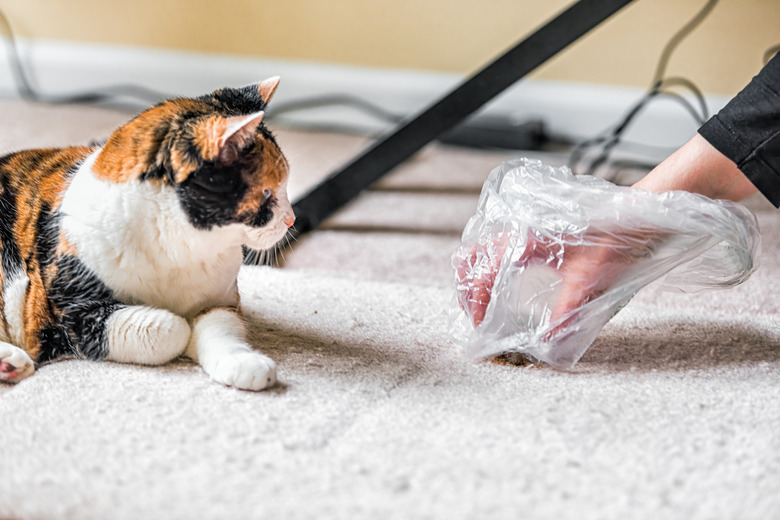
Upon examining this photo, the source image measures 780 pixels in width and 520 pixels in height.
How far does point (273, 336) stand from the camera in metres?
0.90

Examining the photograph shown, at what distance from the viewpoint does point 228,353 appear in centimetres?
77

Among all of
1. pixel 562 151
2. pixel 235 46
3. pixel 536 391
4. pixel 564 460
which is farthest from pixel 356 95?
pixel 564 460

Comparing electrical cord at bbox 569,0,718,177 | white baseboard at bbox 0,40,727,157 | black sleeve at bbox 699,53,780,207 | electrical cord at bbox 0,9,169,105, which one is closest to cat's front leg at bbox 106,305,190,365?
black sleeve at bbox 699,53,780,207

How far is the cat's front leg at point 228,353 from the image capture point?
0.74 meters

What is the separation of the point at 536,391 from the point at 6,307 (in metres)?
0.57

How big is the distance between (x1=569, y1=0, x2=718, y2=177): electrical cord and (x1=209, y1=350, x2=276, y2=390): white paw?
115 centimetres

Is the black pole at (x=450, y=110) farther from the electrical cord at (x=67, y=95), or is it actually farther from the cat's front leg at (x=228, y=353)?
the electrical cord at (x=67, y=95)

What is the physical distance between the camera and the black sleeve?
2.61 ft

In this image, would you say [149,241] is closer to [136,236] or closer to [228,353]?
[136,236]

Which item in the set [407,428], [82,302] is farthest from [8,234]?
Answer: [407,428]

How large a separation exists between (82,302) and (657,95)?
1563mm

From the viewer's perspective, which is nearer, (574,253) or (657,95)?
(574,253)

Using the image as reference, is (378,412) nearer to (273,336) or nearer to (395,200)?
(273,336)

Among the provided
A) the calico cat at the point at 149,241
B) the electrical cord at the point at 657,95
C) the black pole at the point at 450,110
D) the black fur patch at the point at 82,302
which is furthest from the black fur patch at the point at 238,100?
the electrical cord at the point at 657,95
